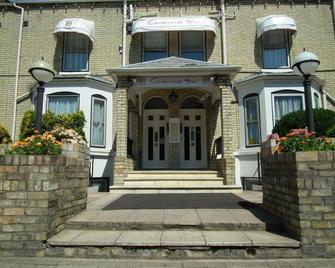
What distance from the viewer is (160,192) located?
9039 mm

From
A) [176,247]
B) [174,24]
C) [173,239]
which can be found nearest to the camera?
[176,247]

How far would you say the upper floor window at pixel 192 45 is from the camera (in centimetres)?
1288

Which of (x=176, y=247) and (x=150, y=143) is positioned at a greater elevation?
(x=150, y=143)

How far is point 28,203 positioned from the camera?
435 centimetres

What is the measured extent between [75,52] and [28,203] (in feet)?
32.9

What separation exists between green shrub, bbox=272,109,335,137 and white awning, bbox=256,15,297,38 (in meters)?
4.52

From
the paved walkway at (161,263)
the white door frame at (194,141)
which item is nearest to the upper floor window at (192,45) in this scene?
the white door frame at (194,141)

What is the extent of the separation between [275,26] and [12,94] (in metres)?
11.2

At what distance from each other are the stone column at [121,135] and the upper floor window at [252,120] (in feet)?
15.7

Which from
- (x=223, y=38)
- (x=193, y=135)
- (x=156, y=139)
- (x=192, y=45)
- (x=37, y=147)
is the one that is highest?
(x=223, y=38)

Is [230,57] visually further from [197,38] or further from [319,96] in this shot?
[319,96]

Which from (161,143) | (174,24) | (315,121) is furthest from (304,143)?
(174,24)

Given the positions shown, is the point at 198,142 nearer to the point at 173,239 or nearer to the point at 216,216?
the point at 216,216

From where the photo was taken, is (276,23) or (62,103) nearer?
(62,103)
